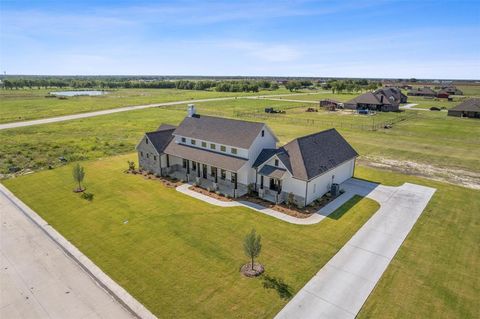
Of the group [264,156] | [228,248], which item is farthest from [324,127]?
[228,248]

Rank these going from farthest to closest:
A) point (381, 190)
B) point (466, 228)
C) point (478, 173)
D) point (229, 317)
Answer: point (478, 173) < point (381, 190) < point (466, 228) < point (229, 317)

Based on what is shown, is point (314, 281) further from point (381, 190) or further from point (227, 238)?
point (381, 190)

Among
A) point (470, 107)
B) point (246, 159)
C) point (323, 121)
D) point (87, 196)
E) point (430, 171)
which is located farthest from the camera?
point (470, 107)

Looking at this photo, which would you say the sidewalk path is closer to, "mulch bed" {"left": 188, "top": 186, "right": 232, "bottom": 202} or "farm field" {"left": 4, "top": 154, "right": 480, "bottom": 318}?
"farm field" {"left": 4, "top": 154, "right": 480, "bottom": 318}

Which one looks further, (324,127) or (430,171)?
(324,127)

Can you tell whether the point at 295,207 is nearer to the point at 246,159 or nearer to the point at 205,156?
the point at 246,159

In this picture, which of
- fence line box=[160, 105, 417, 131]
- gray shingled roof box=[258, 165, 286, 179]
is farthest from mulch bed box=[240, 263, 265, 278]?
fence line box=[160, 105, 417, 131]

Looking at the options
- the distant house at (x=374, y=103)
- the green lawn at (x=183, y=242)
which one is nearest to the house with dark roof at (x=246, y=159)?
the green lawn at (x=183, y=242)

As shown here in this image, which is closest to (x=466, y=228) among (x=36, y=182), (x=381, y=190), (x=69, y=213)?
(x=381, y=190)
